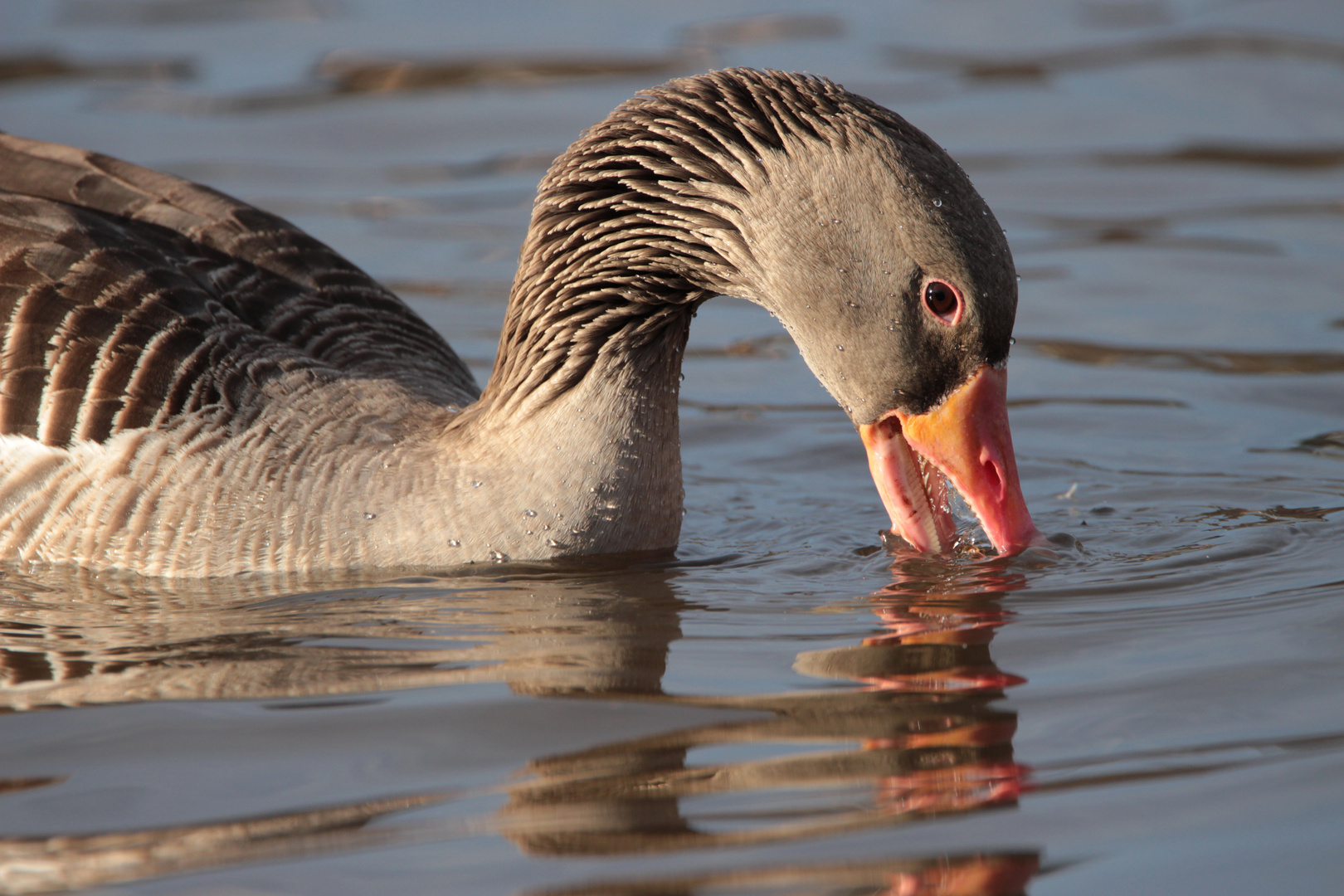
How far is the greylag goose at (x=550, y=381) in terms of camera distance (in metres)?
6.81

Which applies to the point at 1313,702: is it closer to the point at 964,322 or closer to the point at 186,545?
the point at 964,322

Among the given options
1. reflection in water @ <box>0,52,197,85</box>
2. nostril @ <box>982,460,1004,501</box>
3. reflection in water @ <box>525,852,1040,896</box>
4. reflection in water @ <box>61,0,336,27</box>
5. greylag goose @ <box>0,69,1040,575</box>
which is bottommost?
reflection in water @ <box>525,852,1040,896</box>

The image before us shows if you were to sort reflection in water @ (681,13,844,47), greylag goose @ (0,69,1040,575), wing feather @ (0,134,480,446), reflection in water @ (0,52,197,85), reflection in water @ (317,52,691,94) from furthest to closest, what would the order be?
reflection in water @ (681,13,844,47)
reflection in water @ (0,52,197,85)
reflection in water @ (317,52,691,94)
wing feather @ (0,134,480,446)
greylag goose @ (0,69,1040,575)

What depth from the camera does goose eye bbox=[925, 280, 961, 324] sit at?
21.5ft

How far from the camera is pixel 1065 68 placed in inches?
734

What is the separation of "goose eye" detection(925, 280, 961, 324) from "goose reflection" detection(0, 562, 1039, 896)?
1237 millimetres

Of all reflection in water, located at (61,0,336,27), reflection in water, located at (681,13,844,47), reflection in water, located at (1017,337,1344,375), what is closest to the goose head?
reflection in water, located at (1017,337,1344,375)

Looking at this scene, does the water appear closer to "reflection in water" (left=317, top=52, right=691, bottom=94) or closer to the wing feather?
the wing feather

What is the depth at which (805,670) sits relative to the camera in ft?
20.0

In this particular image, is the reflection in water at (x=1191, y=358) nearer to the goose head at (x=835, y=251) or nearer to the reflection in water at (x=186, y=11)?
the goose head at (x=835, y=251)

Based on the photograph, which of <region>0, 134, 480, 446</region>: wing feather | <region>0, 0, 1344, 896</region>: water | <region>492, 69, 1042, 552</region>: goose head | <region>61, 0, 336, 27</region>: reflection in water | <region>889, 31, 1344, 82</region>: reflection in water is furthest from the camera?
<region>61, 0, 336, 27</region>: reflection in water

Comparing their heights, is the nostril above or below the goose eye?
below

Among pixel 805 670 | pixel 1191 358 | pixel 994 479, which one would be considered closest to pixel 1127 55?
pixel 1191 358

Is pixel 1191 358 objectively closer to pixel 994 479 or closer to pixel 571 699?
pixel 994 479
